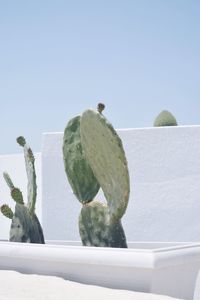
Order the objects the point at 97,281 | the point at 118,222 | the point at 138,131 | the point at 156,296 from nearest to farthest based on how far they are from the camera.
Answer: the point at 156,296 → the point at 97,281 → the point at 118,222 → the point at 138,131

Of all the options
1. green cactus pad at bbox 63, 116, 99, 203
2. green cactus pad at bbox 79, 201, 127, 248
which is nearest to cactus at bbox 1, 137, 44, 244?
green cactus pad at bbox 63, 116, 99, 203

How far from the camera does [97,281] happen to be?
5.05m

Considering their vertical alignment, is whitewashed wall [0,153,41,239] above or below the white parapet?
below

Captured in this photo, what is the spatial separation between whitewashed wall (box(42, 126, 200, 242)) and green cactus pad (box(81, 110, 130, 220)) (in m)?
4.69

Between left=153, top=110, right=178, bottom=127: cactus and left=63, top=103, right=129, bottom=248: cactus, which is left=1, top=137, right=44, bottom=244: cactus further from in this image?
left=153, top=110, right=178, bottom=127: cactus

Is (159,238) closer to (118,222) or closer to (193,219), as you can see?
(193,219)

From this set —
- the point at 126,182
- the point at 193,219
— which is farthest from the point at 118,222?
the point at 193,219

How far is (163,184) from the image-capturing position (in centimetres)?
1034

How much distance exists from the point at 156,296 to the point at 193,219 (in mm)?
5707

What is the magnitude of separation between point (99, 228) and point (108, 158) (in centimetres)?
83

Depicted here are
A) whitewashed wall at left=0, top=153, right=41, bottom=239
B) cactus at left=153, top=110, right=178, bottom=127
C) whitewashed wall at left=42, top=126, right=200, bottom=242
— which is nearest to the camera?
whitewashed wall at left=42, top=126, right=200, bottom=242

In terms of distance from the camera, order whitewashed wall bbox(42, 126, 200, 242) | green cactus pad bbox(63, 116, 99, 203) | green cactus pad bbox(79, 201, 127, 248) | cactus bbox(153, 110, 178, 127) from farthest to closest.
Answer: cactus bbox(153, 110, 178, 127) < whitewashed wall bbox(42, 126, 200, 242) < green cactus pad bbox(63, 116, 99, 203) < green cactus pad bbox(79, 201, 127, 248)

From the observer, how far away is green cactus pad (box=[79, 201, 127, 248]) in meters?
5.78

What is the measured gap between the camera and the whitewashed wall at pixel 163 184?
33.2ft
